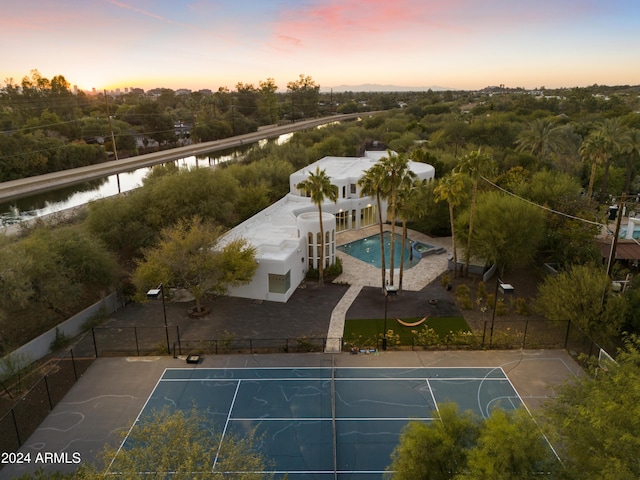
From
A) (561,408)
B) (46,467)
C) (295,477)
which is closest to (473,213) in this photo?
(561,408)

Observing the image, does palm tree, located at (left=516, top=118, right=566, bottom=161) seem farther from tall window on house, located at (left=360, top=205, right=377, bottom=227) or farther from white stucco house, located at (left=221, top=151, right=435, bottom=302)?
tall window on house, located at (left=360, top=205, right=377, bottom=227)

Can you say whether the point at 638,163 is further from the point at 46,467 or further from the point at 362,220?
the point at 46,467

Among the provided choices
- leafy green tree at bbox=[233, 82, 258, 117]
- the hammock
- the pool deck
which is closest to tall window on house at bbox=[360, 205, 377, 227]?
the pool deck

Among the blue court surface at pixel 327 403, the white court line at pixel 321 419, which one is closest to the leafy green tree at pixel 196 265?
the blue court surface at pixel 327 403

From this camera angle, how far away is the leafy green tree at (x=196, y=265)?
995 inches

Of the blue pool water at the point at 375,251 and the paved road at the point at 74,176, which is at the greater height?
the paved road at the point at 74,176

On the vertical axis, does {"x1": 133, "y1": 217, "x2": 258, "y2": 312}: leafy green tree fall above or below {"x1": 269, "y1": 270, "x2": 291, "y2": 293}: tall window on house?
above

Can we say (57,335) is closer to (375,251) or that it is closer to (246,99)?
(375,251)

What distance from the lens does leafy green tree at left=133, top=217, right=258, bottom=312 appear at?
25.3 meters

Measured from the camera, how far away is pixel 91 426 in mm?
17609

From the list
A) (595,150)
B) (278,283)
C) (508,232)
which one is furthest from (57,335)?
(595,150)

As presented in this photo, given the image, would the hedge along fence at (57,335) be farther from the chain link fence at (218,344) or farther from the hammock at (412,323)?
the hammock at (412,323)

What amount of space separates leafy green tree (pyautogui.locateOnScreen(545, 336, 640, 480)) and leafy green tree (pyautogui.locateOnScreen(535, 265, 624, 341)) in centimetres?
→ 1087

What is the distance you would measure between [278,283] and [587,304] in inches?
705
